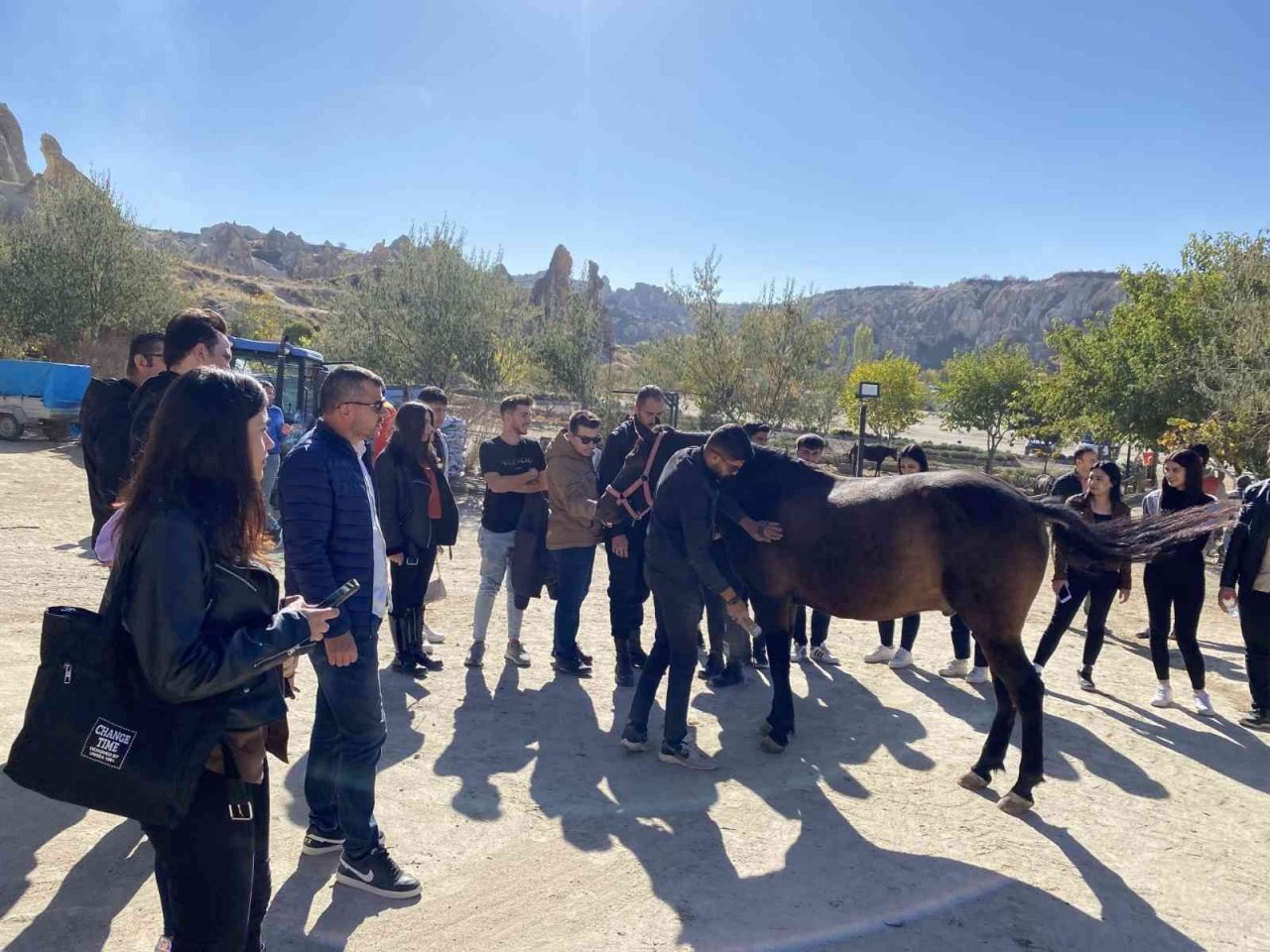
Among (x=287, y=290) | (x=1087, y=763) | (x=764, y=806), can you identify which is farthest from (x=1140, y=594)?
(x=287, y=290)

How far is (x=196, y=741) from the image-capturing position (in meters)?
1.86

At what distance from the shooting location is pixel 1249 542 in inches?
217

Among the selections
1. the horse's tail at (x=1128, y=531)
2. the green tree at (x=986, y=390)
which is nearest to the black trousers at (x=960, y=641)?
the horse's tail at (x=1128, y=531)

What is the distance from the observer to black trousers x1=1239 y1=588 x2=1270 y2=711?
5.52 m

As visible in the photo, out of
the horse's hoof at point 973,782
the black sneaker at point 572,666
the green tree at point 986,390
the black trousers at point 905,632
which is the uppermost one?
the green tree at point 986,390

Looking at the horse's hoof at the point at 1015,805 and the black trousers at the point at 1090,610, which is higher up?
the black trousers at the point at 1090,610

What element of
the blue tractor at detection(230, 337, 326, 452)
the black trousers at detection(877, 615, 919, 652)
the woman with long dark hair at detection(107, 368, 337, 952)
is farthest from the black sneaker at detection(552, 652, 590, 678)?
the blue tractor at detection(230, 337, 326, 452)

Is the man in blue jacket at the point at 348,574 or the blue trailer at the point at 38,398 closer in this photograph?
the man in blue jacket at the point at 348,574

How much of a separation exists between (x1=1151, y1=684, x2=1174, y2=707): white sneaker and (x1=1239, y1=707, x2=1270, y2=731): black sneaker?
42 cm

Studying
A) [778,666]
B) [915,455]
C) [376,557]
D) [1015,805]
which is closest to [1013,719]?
[1015,805]

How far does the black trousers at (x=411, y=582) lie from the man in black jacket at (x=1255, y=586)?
548cm

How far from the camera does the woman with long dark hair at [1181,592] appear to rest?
18.6 feet

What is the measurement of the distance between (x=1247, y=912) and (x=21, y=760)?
4335 millimetres

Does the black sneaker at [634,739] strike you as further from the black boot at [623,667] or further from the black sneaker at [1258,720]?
the black sneaker at [1258,720]
